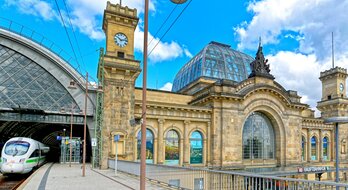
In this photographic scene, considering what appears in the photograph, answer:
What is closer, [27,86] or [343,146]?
[27,86]

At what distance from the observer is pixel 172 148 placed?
29.8 meters

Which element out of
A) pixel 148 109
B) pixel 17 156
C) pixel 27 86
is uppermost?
pixel 27 86

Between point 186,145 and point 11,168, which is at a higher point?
point 186,145

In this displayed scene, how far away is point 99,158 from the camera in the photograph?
25828 mm

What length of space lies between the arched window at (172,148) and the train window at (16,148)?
47.7 feet

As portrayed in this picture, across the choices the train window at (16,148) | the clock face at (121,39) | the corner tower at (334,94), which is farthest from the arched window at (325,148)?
the train window at (16,148)

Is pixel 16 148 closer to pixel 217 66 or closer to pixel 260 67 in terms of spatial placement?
pixel 260 67

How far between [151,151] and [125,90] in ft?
25.1

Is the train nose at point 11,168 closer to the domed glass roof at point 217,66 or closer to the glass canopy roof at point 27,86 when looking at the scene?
the glass canopy roof at point 27,86

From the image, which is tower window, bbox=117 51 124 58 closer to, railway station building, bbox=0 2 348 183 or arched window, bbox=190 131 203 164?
railway station building, bbox=0 2 348 183

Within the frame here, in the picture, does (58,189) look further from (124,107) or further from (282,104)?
(282,104)

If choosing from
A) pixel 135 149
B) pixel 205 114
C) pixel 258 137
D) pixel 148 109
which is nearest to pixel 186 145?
pixel 205 114

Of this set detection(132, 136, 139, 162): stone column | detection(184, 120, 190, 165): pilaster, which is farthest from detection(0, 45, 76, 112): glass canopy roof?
detection(184, 120, 190, 165): pilaster

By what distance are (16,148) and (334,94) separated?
169ft
